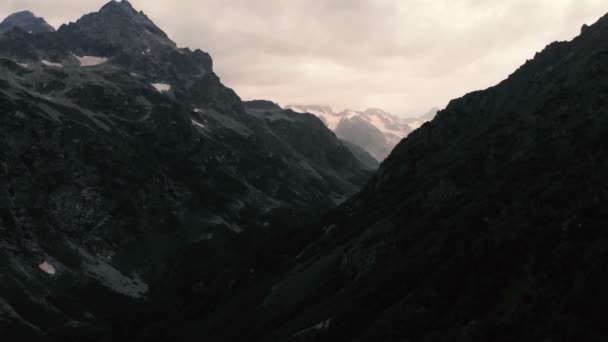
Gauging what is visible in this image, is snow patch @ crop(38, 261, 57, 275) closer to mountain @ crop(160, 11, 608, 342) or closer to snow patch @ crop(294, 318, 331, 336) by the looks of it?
mountain @ crop(160, 11, 608, 342)

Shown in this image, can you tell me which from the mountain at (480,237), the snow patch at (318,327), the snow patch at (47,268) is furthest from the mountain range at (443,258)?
the snow patch at (47,268)

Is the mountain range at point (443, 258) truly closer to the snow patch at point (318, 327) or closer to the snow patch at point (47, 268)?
the snow patch at point (318, 327)

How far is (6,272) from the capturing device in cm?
16625

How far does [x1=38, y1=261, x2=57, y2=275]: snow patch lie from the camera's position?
603ft

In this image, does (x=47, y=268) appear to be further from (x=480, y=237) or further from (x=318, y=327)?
(x=480, y=237)

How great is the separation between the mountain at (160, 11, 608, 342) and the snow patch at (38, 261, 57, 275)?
80.8 meters

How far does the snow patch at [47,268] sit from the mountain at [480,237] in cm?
8085

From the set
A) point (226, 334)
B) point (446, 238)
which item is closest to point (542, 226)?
point (446, 238)

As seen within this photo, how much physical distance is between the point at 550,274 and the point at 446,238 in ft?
89.0

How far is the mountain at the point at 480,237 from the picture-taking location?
36312mm

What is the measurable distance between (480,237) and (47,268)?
17427cm

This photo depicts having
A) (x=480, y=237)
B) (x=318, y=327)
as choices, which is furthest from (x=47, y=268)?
(x=480, y=237)

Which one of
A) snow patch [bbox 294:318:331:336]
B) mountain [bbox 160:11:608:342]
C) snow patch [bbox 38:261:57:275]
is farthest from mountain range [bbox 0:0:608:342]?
snow patch [bbox 38:261:57:275]

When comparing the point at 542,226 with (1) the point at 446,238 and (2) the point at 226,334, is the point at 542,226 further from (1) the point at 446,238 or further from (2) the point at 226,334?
(2) the point at 226,334
